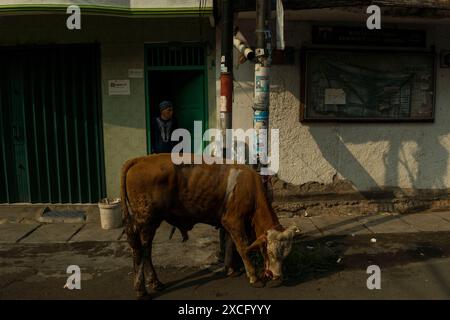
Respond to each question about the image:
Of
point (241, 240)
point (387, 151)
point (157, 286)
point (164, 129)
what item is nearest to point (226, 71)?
point (164, 129)

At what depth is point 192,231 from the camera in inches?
252

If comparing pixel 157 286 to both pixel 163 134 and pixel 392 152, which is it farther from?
pixel 392 152

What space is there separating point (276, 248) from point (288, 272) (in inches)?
30.3

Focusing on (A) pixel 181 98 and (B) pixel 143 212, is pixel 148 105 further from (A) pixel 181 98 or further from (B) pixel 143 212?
(B) pixel 143 212

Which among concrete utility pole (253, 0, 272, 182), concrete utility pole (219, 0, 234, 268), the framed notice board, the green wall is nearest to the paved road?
concrete utility pole (219, 0, 234, 268)

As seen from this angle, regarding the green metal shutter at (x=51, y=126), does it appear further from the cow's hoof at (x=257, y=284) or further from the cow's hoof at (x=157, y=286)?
the cow's hoof at (x=257, y=284)

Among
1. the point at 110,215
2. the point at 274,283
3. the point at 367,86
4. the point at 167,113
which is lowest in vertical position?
the point at 274,283

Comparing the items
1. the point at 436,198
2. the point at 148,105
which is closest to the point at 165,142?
the point at 148,105

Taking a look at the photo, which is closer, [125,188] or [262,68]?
[125,188]

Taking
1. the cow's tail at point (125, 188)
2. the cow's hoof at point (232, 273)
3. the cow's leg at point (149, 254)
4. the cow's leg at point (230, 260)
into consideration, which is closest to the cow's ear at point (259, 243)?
the cow's leg at point (230, 260)

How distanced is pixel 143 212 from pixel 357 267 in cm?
251

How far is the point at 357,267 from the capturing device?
4.96 m
